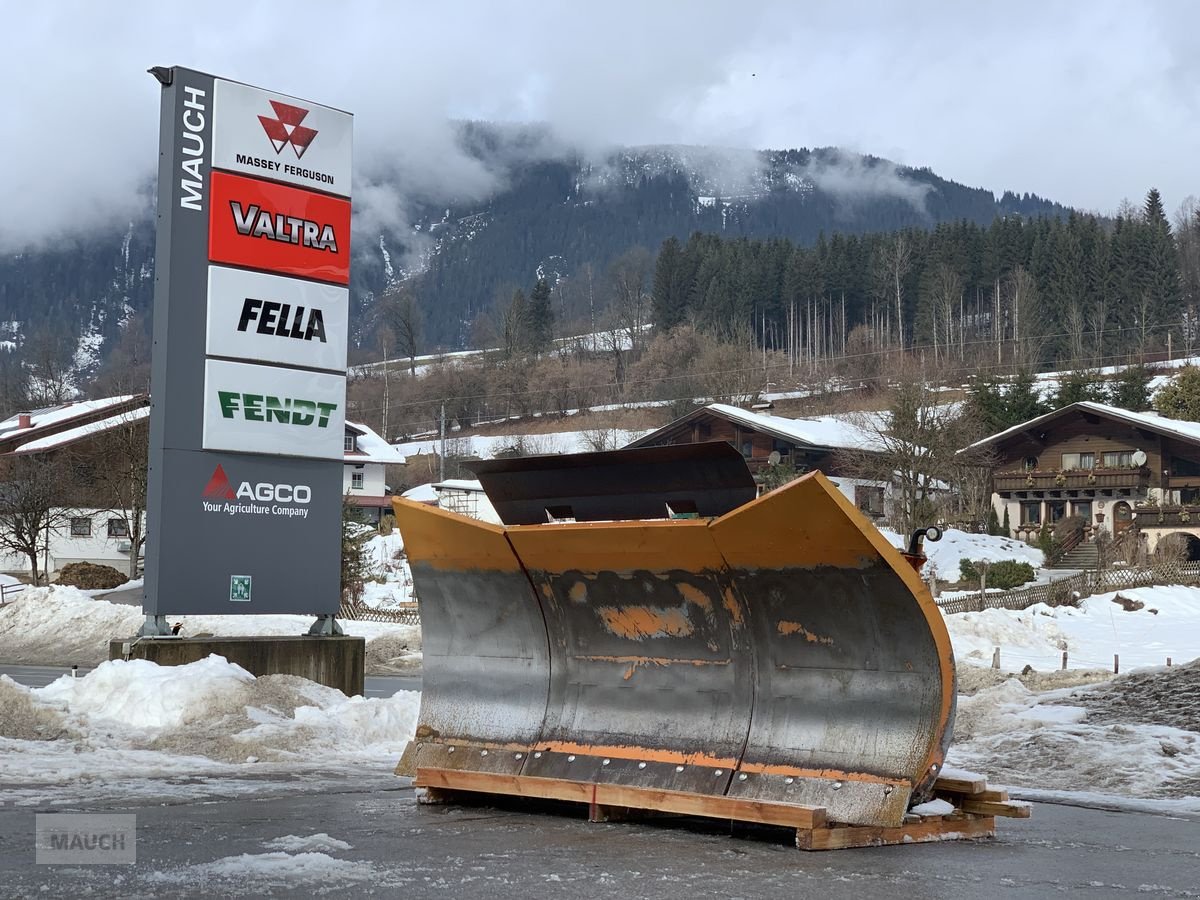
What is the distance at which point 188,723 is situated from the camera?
41.6ft

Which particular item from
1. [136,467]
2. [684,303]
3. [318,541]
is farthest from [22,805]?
[684,303]

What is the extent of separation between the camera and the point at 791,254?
144 meters

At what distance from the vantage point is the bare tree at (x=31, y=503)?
5091 centimetres

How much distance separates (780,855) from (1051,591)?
122ft

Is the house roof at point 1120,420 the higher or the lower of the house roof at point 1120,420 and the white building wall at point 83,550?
the higher

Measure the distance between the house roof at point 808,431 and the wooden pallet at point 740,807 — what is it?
187ft

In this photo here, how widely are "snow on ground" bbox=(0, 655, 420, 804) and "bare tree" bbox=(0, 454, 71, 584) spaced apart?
130 feet

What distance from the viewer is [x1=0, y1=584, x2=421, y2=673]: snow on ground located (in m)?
32.0

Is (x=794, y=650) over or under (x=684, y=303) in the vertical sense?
under

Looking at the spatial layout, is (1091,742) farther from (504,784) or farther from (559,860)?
(559,860)

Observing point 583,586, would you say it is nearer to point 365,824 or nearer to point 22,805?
point 365,824

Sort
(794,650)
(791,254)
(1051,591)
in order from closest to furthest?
(794,650)
(1051,591)
(791,254)

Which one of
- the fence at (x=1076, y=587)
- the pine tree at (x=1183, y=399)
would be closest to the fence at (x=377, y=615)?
the fence at (x=1076, y=587)

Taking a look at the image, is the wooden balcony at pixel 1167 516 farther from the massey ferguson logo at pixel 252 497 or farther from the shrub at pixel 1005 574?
the massey ferguson logo at pixel 252 497
